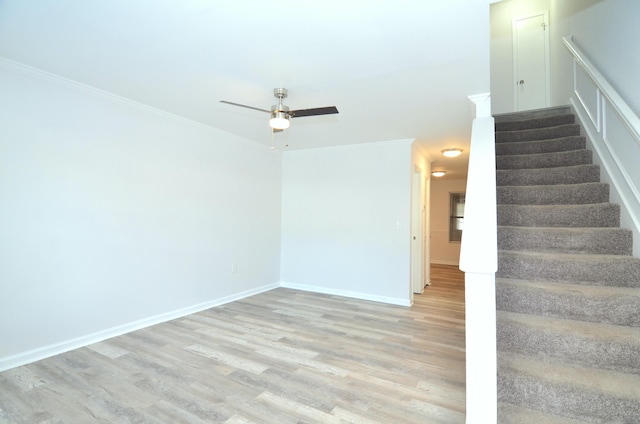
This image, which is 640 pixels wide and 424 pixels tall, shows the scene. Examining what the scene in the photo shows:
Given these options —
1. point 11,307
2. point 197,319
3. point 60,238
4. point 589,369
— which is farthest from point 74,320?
point 589,369

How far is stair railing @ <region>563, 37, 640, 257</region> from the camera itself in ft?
6.67

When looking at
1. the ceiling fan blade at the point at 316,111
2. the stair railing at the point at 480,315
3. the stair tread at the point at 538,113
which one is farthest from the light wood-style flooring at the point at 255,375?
the stair tread at the point at 538,113

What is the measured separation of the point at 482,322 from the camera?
1218 millimetres

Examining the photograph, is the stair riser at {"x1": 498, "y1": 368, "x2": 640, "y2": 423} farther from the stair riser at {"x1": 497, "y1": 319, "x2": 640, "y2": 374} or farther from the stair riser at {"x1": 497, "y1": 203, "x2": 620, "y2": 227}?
the stair riser at {"x1": 497, "y1": 203, "x2": 620, "y2": 227}

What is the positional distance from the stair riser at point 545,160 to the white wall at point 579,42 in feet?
2.32

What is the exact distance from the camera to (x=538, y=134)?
3367 mm

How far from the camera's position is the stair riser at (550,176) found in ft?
8.60

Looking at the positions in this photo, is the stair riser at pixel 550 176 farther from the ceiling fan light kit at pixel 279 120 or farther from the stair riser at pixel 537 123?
the ceiling fan light kit at pixel 279 120

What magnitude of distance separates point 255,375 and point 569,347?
2.19 metres

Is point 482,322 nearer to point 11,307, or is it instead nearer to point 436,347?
point 436,347

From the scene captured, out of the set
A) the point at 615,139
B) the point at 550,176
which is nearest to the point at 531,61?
the point at 550,176

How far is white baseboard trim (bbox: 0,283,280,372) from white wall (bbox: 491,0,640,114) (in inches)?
190

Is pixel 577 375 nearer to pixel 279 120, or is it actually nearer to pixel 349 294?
pixel 279 120

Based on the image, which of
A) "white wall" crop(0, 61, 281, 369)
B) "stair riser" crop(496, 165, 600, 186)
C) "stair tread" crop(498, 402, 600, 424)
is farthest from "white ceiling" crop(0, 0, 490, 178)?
"stair tread" crop(498, 402, 600, 424)
